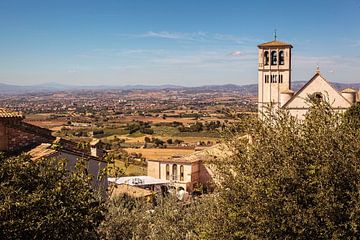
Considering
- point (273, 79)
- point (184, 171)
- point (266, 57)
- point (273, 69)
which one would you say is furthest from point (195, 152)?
point (266, 57)

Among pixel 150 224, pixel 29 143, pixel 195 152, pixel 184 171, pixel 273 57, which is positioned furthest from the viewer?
pixel 273 57

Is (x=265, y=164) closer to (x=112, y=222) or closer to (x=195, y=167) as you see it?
(x=112, y=222)

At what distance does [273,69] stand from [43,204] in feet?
117

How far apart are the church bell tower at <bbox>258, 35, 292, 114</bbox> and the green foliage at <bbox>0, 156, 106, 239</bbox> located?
106ft

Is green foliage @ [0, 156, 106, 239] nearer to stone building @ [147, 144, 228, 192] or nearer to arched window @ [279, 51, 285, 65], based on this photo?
stone building @ [147, 144, 228, 192]

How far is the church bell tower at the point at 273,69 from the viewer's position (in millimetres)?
41688

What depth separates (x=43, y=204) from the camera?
374 inches

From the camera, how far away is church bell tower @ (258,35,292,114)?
41688mm

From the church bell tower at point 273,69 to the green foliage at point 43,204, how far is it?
3244 cm

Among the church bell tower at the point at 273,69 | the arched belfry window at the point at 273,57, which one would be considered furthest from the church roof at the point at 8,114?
the arched belfry window at the point at 273,57

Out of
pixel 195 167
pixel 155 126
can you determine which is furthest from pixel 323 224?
pixel 155 126

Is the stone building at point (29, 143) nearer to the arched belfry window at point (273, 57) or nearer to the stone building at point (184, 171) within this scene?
the stone building at point (184, 171)

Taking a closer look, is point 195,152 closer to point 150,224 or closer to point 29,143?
point 29,143

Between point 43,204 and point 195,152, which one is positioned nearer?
point 43,204
